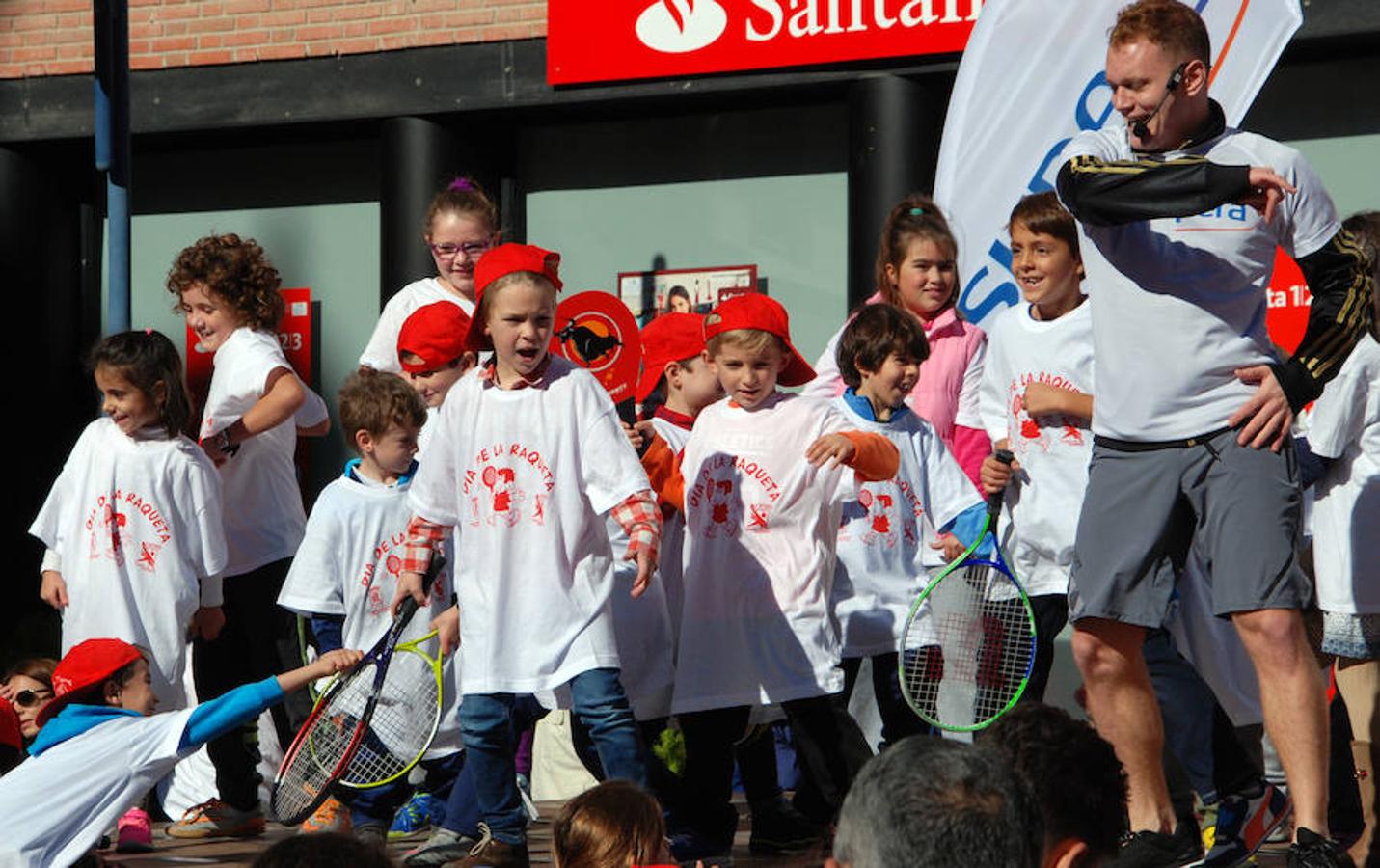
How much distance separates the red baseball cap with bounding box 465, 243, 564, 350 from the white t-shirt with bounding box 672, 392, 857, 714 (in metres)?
0.86

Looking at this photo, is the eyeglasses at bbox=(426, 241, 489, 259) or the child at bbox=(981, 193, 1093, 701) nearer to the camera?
the child at bbox=(981, 193, 1093, 701)

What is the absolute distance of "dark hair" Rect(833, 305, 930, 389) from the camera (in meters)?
7.08

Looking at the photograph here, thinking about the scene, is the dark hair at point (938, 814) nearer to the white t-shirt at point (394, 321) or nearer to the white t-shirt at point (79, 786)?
the white t-shirt at point (79, 786)

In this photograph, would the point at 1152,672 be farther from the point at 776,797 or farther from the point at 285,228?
the point at 285,228

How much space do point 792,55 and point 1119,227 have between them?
18.6 feet

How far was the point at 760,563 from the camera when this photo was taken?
6.71 meters

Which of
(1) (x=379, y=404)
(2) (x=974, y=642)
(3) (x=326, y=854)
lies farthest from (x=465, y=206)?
(3) (x=326, y=854)

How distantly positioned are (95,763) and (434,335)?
2531mm

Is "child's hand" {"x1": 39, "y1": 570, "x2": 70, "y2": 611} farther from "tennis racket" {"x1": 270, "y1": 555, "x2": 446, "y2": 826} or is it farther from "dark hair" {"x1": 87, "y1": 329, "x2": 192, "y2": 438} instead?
"tennis racket" {"x1": 270, "y1": 555, "x2": 446, "y2": 826}

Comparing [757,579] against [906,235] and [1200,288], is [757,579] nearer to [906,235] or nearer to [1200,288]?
[906,235]

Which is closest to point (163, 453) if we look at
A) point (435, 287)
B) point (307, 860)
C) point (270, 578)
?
point (270, 578)

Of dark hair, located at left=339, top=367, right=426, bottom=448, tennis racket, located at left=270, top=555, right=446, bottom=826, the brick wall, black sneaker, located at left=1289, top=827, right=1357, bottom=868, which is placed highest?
the brick wall

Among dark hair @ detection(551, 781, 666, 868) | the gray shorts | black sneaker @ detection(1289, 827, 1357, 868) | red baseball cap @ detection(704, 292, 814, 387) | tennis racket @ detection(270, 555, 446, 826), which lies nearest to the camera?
dark hair @ detection(551, 781, 666, 868)

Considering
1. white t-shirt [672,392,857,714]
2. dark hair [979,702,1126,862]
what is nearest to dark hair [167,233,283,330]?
white t-shirt [672,392,857,714]
